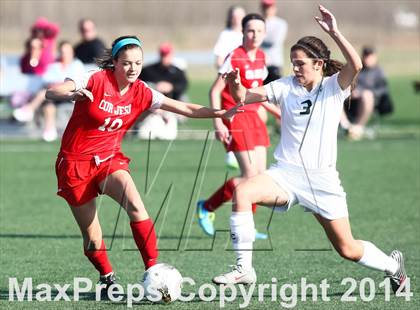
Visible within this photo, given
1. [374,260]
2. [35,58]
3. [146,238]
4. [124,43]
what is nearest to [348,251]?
[374,260]

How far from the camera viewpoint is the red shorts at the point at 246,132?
921 cm

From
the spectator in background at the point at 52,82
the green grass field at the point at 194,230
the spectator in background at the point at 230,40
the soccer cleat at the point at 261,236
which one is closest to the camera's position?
the green grass field at the point at 194,230

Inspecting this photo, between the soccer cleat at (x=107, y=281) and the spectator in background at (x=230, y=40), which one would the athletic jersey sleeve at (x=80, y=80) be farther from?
the spectator in background at (x=230, y=40)

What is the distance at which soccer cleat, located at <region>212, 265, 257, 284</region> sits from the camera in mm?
6500

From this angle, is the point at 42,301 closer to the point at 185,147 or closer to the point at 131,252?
the point at 131,252

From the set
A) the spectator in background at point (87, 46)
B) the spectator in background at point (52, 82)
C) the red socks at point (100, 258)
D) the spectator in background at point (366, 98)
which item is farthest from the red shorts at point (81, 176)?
the spectator in background at point (366, 98)

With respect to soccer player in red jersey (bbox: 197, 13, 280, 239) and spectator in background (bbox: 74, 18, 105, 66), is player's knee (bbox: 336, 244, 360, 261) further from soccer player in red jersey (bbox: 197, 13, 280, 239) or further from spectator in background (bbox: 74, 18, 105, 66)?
spectator in background (bbox: 74, 18, 105, 66)

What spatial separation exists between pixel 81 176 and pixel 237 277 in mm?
1241

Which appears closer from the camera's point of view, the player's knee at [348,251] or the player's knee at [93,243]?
the player's knee at [348,251]

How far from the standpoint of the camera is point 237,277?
6.55 m

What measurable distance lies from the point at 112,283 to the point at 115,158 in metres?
0.87

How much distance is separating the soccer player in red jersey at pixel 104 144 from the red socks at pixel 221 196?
100 inches

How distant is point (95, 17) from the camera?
40375 mm

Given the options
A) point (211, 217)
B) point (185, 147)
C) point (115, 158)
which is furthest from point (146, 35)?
point (115, 158)
